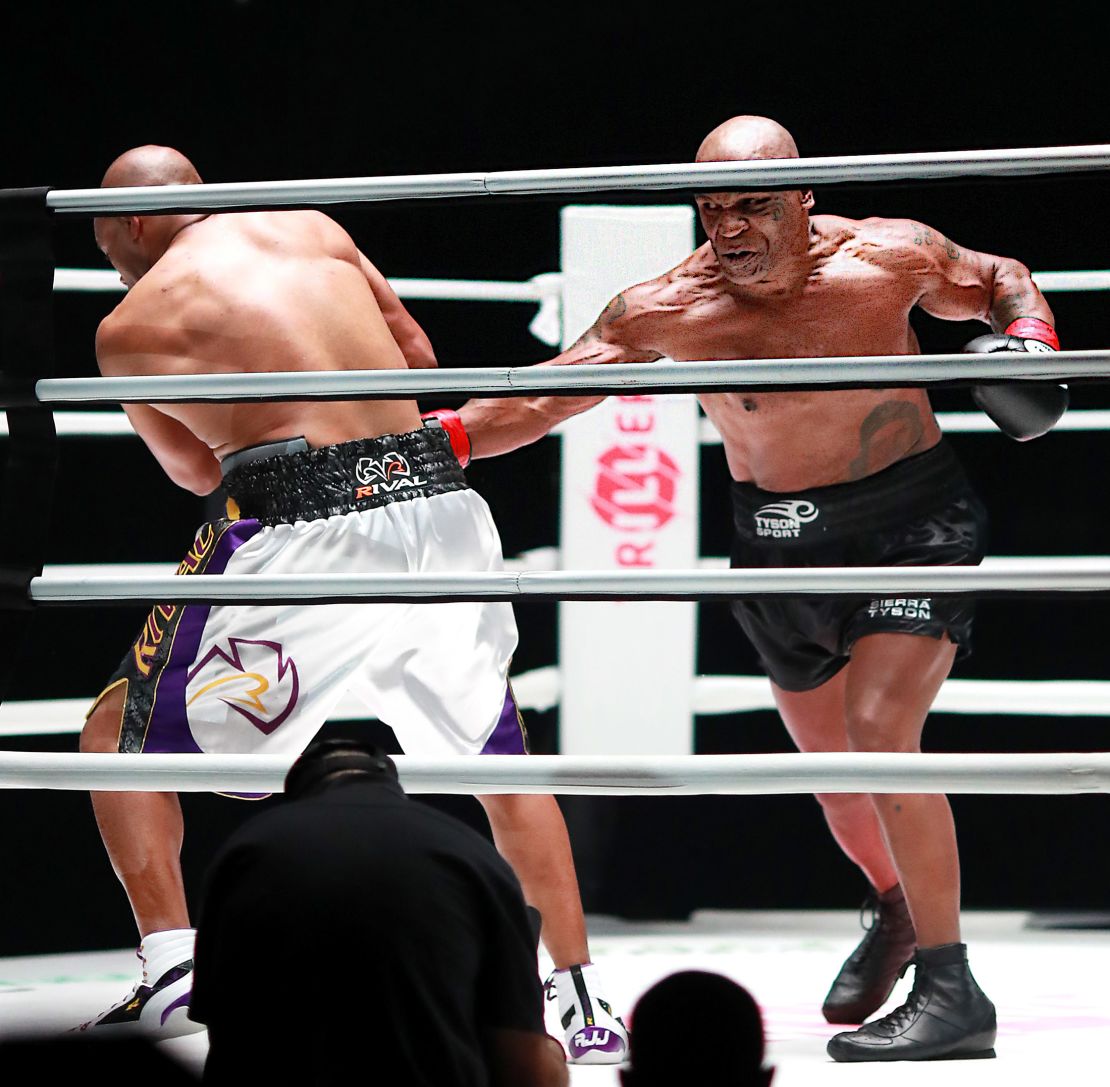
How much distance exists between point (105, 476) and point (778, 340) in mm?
1892

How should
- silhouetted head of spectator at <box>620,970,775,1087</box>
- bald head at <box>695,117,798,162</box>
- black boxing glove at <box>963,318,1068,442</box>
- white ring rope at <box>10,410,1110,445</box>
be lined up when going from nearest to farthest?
1. silhouetted head of spectator at <box>620,970,775,1087</box>
2. black boxing glove at <box>963,318,1068,442</box>
3. bald head at <box>695,117,798,162</box>
4. white ring rope at <box>10,410,1110,445</box>

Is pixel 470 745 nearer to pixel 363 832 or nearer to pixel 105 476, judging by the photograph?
pixel 363 832

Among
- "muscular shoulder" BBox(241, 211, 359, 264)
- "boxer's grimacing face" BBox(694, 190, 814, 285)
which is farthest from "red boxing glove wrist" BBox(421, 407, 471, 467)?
"boxer's grimacing face" BBox(694, 190, 814, 285)

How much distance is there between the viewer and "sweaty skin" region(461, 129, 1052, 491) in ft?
6.70

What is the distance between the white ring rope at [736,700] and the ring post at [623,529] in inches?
2.7

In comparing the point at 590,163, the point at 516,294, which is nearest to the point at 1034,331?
the point at 516,294

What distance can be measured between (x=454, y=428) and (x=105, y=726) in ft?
1.84

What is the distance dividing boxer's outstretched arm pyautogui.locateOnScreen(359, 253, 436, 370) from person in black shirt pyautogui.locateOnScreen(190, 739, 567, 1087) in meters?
1.19

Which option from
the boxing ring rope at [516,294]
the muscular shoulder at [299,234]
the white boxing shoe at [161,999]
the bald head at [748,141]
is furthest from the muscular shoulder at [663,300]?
the white boxing shoe at [161,999]

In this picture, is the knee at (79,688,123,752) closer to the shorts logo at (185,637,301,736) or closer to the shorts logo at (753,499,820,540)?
the shorts logo at (185,637,301,736)

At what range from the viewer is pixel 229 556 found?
1936mm

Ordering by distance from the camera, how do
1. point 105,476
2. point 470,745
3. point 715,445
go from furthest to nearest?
point 715,445
point 105,476
point 470,745

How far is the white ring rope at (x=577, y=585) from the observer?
146 cm

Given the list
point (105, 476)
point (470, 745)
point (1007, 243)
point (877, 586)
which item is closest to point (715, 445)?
point (1007, 243)
